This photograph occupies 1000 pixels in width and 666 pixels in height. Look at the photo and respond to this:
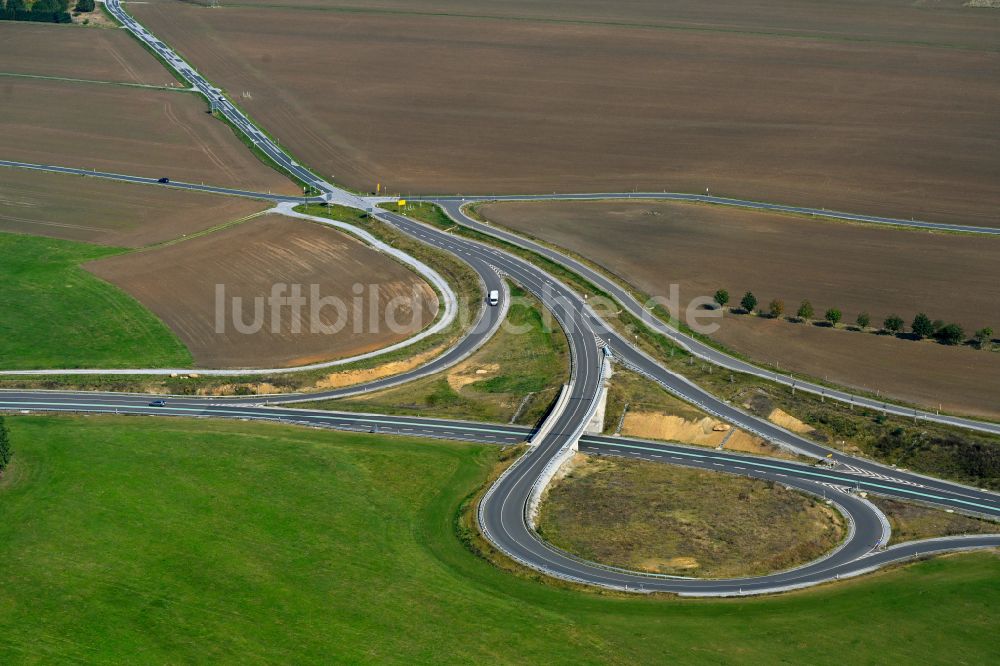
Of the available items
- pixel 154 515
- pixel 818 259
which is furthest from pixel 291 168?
pixel 154 515

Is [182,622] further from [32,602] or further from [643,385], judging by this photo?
[643,385]

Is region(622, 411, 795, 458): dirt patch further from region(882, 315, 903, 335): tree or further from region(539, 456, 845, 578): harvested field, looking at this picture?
region(882, 315, 903, 335): tree

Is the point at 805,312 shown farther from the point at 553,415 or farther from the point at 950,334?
the point at 553,415

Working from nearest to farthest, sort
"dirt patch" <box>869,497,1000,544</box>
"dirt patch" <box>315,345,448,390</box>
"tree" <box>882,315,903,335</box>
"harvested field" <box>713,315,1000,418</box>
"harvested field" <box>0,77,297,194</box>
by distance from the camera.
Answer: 1. "dirt patch" <box>869,497,1000,544</box>
2. "harvested field" <box>713,315,1000,418</box>
3. "dirt patch" <box>315,345,448,390</box>
4. "tree" <box>882,315,903,335</box>
5. "harvested field" <box>0,77,297,194</box>

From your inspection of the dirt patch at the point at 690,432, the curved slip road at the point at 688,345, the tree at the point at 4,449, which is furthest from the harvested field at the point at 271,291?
the dirt patch at the point at 690,432

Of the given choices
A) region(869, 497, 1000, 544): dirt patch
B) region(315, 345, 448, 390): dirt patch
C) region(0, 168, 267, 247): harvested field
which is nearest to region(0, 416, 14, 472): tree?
region(315, 345, 448, 390): dirt patch

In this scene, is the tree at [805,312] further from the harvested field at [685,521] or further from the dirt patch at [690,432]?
the harvested field at [685,521]
